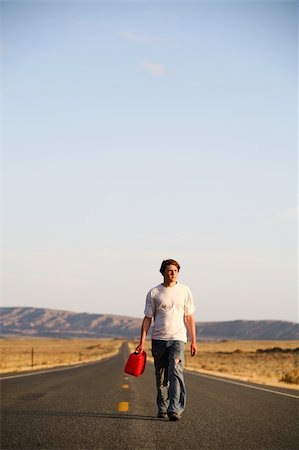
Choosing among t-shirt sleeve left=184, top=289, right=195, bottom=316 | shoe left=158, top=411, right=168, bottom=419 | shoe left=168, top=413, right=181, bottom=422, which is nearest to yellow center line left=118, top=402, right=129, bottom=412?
shoe left=158, top=411, right=168, bottom=419

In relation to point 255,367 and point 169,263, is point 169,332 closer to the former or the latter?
point 169,263

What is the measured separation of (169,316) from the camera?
26.2 feet

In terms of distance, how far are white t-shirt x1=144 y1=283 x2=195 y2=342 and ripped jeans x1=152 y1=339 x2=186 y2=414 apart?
123 millimetres

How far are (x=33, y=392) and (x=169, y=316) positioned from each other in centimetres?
562

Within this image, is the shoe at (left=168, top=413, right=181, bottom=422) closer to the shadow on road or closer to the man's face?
the shadow on road

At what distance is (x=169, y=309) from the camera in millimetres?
8023

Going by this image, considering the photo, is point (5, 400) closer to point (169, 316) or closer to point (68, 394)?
point (68, 394)

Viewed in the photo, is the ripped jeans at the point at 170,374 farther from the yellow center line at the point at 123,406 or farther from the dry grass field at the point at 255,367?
the dry grass field at the point at 255,367

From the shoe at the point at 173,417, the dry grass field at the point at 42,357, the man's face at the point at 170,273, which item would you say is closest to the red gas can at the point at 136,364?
the shoe at the point at 173,417

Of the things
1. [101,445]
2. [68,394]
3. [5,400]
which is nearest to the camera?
[101,445]

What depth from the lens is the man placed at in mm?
7809

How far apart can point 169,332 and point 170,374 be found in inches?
A: 22.1

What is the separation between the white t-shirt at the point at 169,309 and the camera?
796 cm

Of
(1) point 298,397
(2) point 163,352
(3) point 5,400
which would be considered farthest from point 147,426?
(1) point 298,397
